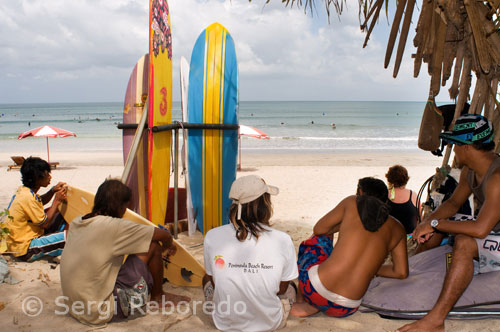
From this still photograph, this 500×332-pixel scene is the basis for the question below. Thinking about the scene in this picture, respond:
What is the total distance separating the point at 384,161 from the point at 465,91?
36.6 feet

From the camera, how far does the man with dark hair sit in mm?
2340

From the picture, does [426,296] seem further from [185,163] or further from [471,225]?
[185,163]

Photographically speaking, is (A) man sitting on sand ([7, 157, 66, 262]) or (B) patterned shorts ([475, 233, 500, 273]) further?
(A) man sitting on sand ([7, 157, 66, 262])

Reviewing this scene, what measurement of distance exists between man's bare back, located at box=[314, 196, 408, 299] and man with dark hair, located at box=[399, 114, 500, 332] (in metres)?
0.33

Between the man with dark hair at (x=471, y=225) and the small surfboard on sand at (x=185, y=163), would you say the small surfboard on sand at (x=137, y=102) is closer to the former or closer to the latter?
the small surfboard on sand at (x=185, y=163)

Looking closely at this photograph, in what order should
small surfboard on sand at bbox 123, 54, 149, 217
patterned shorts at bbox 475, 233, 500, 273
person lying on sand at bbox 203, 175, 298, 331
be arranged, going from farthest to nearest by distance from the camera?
small surfboard on sand at bbox 123, 54, 149, 217 < patterned shorts at bbox 475, 233, 500, 273 < person lying on sand at bbox 203, 175, 298, 331

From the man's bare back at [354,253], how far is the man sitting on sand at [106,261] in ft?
3.62

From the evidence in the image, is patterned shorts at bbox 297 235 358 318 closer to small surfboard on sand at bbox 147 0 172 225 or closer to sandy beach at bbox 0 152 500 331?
sandy beach at bbox 0 152 500 331

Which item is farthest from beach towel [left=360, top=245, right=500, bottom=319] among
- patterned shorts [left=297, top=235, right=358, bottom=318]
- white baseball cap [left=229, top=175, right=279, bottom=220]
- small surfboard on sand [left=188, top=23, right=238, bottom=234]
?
small surfboard on sand [left=188, top=23, right=238, bottom=234]

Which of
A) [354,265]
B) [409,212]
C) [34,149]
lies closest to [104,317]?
[354,265]

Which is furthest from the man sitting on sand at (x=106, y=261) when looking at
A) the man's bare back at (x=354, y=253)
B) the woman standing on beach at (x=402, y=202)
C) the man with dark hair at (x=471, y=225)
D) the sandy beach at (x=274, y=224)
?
the woman standing on beach at (x=402, y=202)

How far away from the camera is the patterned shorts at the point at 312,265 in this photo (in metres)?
2.51

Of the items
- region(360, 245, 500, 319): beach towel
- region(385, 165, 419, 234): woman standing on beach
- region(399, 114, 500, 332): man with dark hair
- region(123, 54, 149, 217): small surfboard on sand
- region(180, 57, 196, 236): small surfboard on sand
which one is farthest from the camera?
region(180, 57, 196, 236): small surfboard on sand

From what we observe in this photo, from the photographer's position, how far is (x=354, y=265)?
2.39 metres
